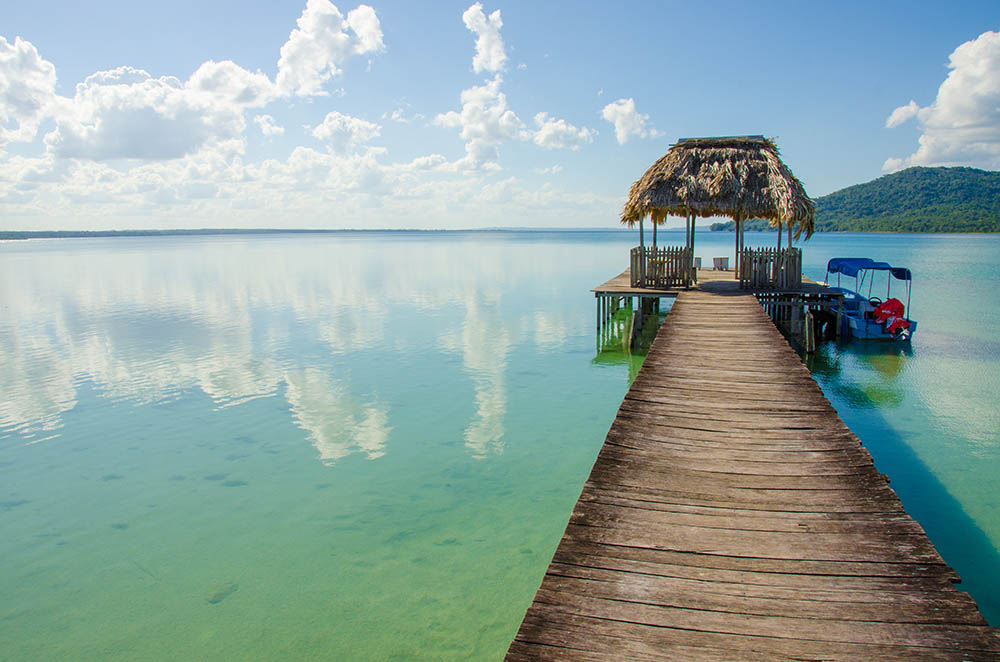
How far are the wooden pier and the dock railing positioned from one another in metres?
11.2

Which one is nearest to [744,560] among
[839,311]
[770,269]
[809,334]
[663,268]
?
[809,334]

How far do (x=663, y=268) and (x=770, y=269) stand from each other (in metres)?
2.91

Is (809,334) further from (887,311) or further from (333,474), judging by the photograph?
(333,474)

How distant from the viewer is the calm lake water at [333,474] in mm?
5418

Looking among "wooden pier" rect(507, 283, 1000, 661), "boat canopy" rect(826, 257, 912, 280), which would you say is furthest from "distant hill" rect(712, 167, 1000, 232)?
"wooden pier" rect(507, 283, 1000, 661)

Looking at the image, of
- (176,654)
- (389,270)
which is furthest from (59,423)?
(389,270)

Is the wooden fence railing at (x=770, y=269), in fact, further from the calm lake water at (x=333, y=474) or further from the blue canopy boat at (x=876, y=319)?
the calm lake water at (x=333, y=474)

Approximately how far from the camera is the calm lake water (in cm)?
542

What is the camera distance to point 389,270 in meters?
47.2

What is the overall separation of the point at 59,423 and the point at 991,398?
1760cm

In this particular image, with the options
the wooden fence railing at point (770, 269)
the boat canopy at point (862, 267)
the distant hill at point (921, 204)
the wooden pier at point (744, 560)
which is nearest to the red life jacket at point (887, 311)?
the boat canopy at point (862, 267)

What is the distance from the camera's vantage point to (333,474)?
847 centimetres

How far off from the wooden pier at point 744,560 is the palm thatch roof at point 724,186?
1136 cm

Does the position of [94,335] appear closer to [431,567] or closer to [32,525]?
[32,525]
